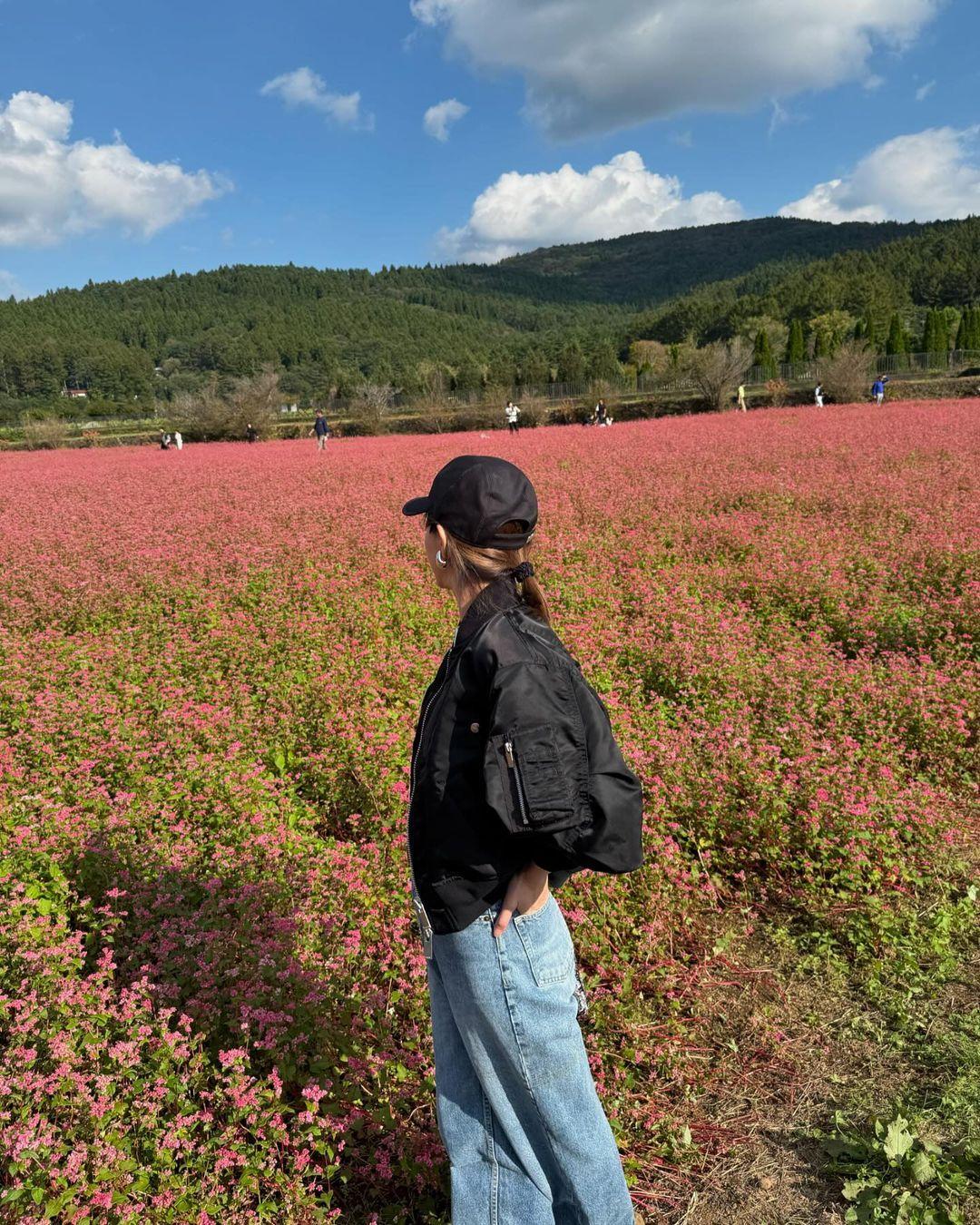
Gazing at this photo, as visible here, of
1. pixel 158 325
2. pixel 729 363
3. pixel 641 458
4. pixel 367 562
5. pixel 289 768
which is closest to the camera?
pixel 289 768

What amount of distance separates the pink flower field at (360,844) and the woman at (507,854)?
0.68 meters

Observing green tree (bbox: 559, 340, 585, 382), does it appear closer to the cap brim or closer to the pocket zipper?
the cap brim

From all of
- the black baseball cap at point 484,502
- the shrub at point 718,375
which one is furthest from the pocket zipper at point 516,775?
the shrub at point 718,375

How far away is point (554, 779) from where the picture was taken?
61.5 inches

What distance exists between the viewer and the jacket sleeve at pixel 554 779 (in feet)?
5.10

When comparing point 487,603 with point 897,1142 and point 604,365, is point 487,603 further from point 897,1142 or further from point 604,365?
point 604,365

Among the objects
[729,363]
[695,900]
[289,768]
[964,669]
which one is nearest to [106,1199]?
[695,900]

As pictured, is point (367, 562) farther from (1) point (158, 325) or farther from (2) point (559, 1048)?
(1) point (158, 325)

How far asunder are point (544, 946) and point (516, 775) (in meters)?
0.48

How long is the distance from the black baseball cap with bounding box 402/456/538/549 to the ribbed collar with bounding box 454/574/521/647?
0.31 feet

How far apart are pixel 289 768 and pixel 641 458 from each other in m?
14.1

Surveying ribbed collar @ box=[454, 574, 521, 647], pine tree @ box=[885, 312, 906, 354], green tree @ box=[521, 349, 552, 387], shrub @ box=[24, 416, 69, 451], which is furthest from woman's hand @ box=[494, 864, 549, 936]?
green tree @ box=[521, 349, 552, 387]

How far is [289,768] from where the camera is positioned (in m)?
4.89

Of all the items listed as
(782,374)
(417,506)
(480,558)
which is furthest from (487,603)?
(782,374)
